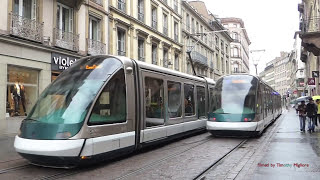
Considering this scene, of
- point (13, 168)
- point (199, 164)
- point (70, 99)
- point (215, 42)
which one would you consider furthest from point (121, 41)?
point (215, 42)

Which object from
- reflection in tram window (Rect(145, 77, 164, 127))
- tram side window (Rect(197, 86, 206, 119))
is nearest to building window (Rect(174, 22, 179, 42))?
tram side window (Rect(197, 86, 206, 119))

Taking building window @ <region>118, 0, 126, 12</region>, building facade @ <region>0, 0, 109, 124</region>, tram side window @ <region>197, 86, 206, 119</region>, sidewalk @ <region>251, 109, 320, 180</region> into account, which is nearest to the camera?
sidewalk @ <region>251, 109, 320, 180</region>

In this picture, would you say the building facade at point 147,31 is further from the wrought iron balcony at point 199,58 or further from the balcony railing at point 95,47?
the wrought iron balcony at point 199,58

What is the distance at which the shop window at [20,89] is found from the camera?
1416 centimetres

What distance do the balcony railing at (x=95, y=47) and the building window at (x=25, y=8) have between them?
3.94 m

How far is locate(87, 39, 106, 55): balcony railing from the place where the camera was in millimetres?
18844

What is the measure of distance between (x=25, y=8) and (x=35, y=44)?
5.78 feet

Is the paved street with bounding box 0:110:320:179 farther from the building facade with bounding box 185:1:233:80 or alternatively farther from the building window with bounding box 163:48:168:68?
the building facade with bounding box 185:1:233:80

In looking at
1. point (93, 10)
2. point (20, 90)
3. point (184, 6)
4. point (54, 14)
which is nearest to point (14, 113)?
point (20, 90)

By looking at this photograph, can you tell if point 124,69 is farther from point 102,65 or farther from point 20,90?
point 20,90

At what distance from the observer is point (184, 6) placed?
121ft

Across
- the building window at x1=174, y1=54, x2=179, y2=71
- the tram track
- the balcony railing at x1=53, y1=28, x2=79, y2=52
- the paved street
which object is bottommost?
the paved street

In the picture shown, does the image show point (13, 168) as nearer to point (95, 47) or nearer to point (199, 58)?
point (95, 47)

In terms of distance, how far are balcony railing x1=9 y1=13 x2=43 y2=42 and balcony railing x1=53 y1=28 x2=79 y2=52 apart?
100 cm
